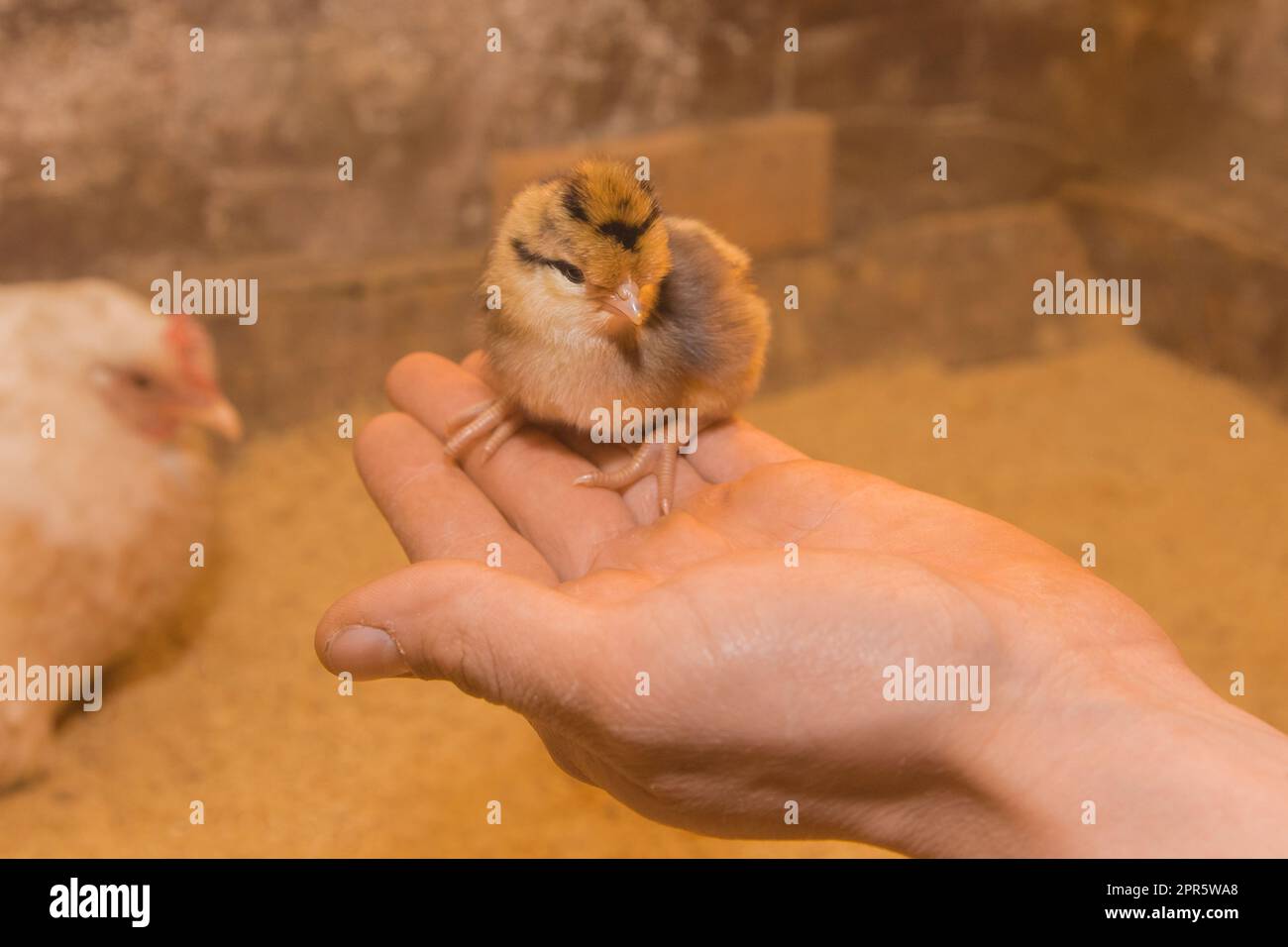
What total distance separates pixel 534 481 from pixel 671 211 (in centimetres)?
84

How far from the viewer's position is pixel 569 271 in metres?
1.66

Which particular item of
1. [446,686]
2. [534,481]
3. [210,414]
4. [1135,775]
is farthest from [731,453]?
[210,414]

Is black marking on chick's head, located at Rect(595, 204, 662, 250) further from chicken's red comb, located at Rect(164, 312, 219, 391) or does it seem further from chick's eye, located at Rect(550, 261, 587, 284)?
chicken's red comb, located at Rect(164, 312, 219, 391)

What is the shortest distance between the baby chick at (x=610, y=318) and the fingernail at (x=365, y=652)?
1.58 feet

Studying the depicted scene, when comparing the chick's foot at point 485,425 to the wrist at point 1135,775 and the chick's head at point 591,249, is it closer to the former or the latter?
the chick's head at point 591,249

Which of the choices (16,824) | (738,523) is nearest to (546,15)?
(738,523)

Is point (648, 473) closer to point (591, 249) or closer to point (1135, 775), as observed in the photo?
point (591, 249)

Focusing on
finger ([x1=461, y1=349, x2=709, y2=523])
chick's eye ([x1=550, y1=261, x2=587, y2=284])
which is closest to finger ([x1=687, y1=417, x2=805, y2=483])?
finger ([x1=461, y1=349, x2=709, y2=523])

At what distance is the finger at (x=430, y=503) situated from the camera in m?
1.65

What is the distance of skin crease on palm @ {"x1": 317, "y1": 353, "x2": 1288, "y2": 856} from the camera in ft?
4.24

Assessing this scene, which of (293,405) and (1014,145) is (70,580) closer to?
(293,405)

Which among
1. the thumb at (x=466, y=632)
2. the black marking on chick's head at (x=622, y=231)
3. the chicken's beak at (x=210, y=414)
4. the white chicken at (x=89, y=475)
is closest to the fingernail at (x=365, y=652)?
the thumb at (x=466, y=632)

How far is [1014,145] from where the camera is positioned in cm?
417

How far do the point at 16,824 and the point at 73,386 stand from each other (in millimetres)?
903
